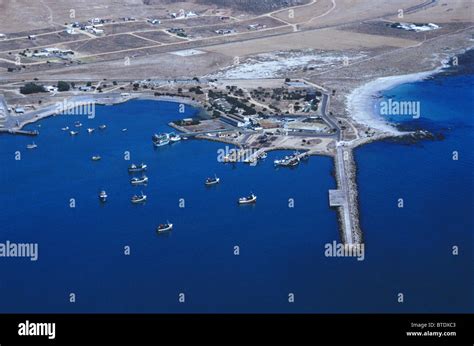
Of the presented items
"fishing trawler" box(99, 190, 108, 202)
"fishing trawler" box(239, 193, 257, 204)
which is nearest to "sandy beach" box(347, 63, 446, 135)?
"fishing trawler" box(239, 193, 257, 204)

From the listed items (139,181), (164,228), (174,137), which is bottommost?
(164,228)

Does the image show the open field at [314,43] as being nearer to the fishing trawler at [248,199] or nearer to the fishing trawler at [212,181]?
the fishing trawler at [212,181]

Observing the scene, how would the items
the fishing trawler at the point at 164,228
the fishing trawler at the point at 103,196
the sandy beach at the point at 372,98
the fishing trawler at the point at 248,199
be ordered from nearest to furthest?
1. the fishing trawler at the point at 164,228
2. the fishing trawler at the point at 248,199
3. the fishing trawler at the point at 103,196
4. the sandy beach at the point at 372,98

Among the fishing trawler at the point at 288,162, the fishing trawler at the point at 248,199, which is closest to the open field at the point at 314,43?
the fishing trawler at the point at 288,162

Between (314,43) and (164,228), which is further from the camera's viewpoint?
(314,43)

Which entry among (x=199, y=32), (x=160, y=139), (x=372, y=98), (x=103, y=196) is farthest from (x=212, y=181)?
(x=199, y=32)

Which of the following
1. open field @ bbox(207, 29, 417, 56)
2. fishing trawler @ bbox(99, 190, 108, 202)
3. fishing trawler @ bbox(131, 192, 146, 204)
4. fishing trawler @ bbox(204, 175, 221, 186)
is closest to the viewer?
fishing trawler @ bbox(131, 192, 146, 204)

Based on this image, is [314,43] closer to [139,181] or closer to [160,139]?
[160,139]

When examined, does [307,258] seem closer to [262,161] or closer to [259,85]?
[262,161]

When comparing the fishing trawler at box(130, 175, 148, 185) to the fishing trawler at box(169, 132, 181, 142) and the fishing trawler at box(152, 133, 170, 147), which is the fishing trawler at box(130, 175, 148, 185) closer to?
the fishing trawler at box(152, 133, 170, 147)
